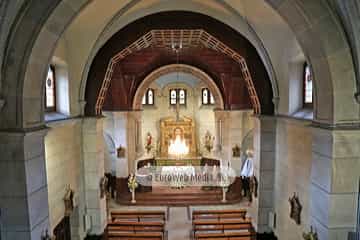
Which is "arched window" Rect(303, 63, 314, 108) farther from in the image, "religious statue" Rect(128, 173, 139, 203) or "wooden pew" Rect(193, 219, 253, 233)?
"religious statue" Rect(128, 173, 139, 203)

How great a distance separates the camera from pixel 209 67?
1351 centimetres

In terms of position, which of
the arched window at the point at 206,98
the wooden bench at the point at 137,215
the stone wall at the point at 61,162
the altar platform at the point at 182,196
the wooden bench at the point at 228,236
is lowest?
the altar platform at the point at 182,196

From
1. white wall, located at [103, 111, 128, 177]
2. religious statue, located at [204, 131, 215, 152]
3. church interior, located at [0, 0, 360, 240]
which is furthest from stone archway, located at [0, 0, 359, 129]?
religious statue, located at [204, 131, 215, 152]

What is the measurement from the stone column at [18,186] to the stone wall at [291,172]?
16.4 ft

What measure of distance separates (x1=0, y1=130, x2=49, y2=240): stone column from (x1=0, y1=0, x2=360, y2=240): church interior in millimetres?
17

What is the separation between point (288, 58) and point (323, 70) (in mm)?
3167

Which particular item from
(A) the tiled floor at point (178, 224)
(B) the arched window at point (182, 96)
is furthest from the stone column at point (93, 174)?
(B) the arched window at point (182, 96)

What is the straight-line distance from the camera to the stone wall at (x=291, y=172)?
6.62 meters

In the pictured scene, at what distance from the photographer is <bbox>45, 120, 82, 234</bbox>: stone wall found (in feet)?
22.8

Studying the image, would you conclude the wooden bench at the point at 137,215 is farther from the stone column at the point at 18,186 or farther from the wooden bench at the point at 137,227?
the stone column at the point at 18,186

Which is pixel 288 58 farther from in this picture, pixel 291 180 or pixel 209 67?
pixel 209 67

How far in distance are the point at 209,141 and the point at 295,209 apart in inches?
500

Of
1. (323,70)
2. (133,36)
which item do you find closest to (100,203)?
(133,36)

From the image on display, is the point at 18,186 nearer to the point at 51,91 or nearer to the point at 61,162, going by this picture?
the point at 61,162
